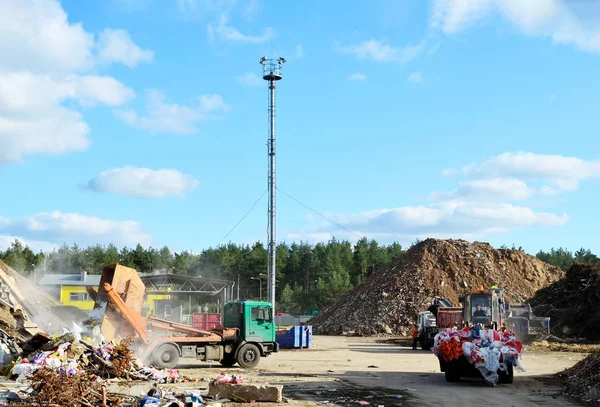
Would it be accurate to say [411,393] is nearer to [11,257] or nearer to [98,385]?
[98,385]

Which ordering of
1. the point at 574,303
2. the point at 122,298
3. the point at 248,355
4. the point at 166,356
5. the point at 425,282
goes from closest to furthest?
the point at 122,298 < the point at 166,356 < the point at 248,355 < the point at 574,303 < the point at 425,282

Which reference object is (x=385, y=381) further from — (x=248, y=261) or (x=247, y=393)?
(x=248, y=261)

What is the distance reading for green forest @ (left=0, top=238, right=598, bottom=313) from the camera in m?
107

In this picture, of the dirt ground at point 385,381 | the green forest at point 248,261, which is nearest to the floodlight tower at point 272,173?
the dirt ground at point 385,381

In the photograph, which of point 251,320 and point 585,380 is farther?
point 251,320

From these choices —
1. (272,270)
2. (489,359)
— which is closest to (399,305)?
(272,270)

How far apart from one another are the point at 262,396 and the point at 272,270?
22.8 metres

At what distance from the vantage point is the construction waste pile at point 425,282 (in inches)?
2010

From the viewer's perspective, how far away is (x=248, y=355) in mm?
23438

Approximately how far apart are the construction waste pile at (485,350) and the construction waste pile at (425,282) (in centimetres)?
3077

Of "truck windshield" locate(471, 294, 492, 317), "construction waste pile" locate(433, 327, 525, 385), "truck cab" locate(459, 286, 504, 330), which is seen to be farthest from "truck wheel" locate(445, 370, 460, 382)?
"truck windshield" locate(471, 294, 492, 317)

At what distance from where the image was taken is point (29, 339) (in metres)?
20.8

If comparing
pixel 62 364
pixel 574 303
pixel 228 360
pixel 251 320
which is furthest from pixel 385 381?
pixel 574 303

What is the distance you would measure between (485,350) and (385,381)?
10.1ft
